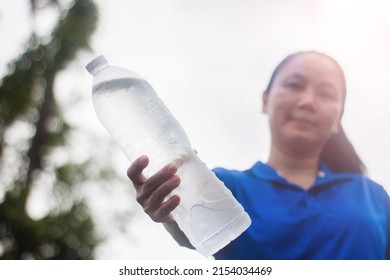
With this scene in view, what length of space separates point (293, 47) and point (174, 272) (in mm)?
566

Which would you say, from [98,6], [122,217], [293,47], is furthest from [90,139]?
[293,47]

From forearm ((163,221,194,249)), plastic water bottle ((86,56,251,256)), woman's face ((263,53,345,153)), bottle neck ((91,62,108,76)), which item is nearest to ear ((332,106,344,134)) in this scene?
woman's face ((263,53,345,153))

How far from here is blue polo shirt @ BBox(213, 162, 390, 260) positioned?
1.19 metres

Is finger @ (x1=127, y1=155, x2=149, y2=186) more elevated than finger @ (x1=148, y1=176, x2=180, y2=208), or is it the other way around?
finger @ (x1=127, y1=155, x2=149, y2=186)

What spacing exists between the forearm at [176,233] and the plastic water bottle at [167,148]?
0.01 meters

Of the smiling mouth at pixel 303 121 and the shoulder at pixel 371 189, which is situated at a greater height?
the smiling mouth at pixel 303 121

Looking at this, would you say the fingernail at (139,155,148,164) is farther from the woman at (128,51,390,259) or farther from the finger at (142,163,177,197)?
the woman at (128,51,390,259)

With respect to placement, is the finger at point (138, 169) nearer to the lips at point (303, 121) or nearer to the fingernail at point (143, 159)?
the fingernail at point (143, 159)

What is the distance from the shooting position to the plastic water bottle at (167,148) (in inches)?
44.1

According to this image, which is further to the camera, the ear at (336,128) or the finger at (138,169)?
the ear at (336,128)

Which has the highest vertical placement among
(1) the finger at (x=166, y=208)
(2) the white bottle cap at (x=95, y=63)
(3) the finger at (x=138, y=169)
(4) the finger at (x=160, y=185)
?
(2) the white bottle cap at (x=95, y=63)

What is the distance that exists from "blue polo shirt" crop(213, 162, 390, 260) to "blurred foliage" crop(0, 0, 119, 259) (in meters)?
0.60

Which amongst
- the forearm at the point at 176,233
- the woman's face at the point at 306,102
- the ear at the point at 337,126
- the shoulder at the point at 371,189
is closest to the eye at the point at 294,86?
the woman's face at the point at 306,102

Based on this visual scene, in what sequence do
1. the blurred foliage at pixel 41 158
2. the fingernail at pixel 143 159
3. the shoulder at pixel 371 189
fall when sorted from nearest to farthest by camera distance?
1. the fingernail at pixel 143 159
2. the shoulder at pixel 371 189
3. the blurred foliage at pixel 41 158
